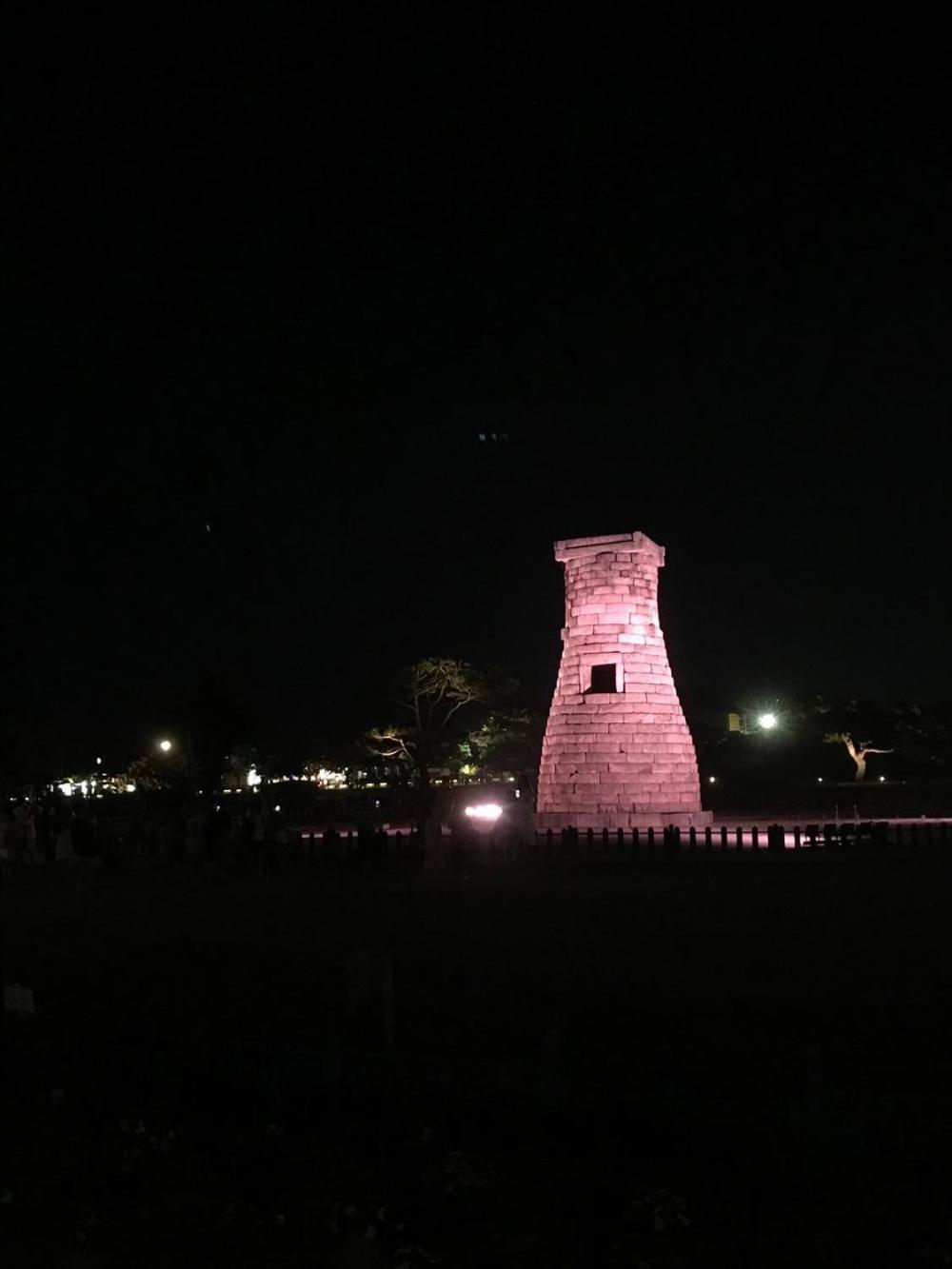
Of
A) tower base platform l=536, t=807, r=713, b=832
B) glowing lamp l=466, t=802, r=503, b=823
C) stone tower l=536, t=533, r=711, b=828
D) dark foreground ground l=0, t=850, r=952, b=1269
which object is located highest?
stone tower l=536, t=533, r=711, b=828

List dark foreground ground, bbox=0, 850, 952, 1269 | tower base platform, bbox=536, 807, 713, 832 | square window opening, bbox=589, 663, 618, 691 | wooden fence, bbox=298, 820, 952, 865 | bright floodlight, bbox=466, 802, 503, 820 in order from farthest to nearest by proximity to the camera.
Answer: square window opening, bbox=589, 663, 618, 691, tower base platform, bbox=536, 807, 713, 832, bright floodlight, bbox=466, 802, 503, 820, wooden fence, bbox=298, 820, 952, 865, dark foreground ground, bbox=0, 850, 952, 1269

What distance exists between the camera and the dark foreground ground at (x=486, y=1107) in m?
5.35

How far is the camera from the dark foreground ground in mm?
5348

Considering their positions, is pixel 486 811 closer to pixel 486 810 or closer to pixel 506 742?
pixel 486 810

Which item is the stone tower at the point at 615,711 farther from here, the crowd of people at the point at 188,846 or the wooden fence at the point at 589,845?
the crowd of people at the point at 188,846

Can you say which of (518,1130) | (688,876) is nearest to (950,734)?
(688,876)

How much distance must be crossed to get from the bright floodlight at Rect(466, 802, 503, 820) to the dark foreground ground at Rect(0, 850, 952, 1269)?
1663 centimetres

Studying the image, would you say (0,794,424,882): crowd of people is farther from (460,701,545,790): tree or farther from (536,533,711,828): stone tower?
(460,701,545,790): tree

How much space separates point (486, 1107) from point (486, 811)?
927 inches

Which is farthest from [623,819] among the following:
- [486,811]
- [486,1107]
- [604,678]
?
[486,1107]

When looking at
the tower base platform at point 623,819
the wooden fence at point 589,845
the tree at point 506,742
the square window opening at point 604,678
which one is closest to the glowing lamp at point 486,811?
the tower base platform at point 623,819

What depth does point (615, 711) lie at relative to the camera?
29875 millimetres

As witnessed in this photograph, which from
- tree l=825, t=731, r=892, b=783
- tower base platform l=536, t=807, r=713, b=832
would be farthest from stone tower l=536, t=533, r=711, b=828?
tree l=825, t=731, r=892, b=783

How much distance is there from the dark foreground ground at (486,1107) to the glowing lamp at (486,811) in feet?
54.0
